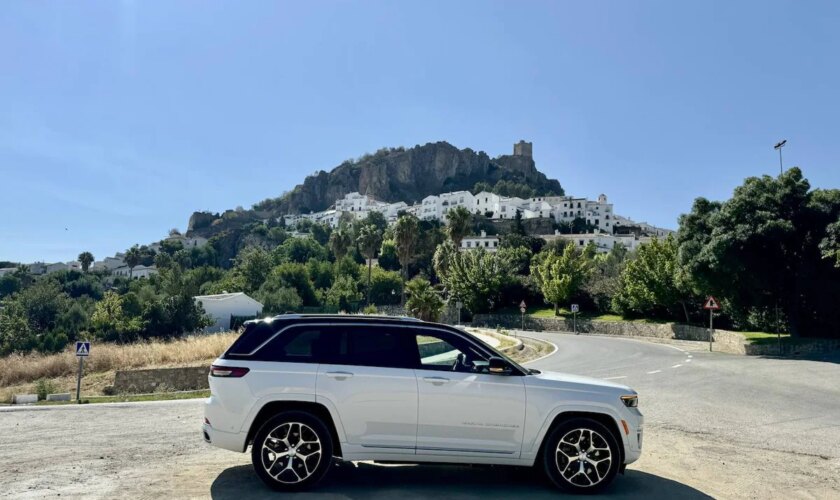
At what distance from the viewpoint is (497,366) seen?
5.93m

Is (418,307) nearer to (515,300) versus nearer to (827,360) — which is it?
(827,360)

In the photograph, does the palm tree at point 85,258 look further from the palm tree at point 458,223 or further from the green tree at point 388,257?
the palm tree at point 458,223

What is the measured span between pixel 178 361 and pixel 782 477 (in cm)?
2426

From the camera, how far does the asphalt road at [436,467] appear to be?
592cm

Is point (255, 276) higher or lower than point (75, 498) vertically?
higher

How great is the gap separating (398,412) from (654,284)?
43.2m

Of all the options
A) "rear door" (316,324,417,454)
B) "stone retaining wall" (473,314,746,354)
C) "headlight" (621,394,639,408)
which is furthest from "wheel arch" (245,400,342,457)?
"stone retaining wall" (473,314,746,354)

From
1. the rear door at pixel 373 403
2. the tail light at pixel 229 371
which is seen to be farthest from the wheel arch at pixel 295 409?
the tail light at pixel 229 371

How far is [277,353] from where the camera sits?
6008mm

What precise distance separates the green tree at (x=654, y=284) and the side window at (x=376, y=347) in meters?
39.8

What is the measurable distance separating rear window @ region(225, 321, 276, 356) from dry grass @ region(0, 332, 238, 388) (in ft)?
67.2

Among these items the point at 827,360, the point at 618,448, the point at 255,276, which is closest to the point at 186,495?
the point at 618,448

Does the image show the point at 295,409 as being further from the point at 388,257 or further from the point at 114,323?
the point at 388,257

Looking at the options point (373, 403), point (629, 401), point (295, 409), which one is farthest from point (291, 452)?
point (629, 401)
